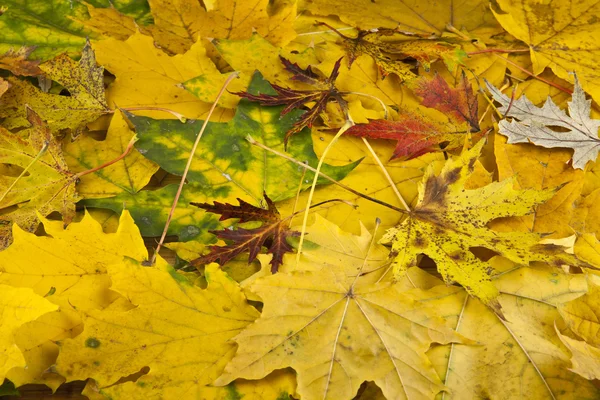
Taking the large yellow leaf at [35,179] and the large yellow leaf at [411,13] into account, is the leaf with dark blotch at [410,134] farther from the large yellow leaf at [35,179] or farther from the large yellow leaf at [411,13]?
the large yellow leaf at [35,179]

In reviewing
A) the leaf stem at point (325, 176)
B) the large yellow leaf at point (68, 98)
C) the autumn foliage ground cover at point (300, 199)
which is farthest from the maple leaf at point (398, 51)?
the large yellow leaf at point (68, 98)

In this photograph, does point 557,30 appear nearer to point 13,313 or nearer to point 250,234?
point 250,234

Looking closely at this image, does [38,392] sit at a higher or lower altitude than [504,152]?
lower

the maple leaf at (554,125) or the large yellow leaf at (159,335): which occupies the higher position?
the maple leaf at (554,125)

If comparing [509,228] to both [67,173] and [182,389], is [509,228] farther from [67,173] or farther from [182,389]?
[67,173]

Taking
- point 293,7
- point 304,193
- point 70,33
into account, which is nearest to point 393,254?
point 304,193

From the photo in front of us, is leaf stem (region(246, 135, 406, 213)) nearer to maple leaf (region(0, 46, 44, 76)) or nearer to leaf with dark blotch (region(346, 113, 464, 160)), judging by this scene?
leaf with dark blotch (region(346, 113, 464, 160))
